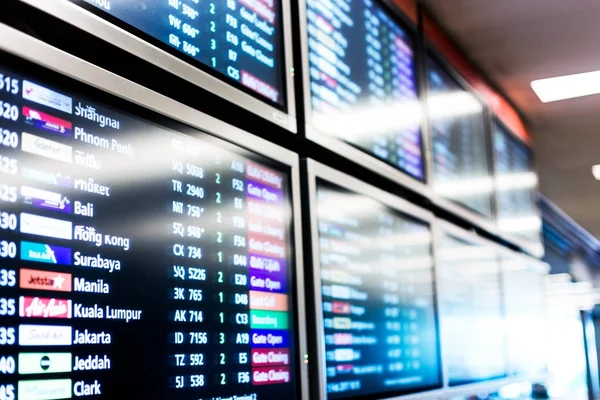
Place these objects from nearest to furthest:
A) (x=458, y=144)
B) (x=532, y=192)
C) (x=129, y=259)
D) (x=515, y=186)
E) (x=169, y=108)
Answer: (x=129, y=259)
(x=169, y=108)
(x=458, y=144)
(x=515, y=186)
(x=532, y=192)

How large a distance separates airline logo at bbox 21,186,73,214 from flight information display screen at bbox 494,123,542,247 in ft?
8.68

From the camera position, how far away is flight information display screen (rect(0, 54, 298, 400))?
3.21 feet

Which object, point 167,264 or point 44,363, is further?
point 167,264

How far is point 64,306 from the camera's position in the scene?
1017 millimetres

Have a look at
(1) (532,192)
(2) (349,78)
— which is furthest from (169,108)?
(1) (532,192)

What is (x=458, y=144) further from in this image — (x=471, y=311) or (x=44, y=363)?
(x=44, y=363)

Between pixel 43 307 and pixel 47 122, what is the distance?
9.7 inches

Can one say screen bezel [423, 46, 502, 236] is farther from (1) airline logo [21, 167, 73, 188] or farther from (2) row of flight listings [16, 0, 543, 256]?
(1) airline logo [21, 167, 73, 188]

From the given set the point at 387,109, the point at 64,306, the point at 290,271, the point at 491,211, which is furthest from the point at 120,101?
the point at 491,211

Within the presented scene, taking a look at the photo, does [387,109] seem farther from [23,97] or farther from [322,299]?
[23,97]

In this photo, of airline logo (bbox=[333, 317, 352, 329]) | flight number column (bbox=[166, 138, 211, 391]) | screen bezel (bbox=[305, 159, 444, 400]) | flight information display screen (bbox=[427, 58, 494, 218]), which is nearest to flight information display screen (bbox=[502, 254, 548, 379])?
flight information display screen (bbox=[427, 58, 494, 218])

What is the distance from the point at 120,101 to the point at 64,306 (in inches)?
13.0

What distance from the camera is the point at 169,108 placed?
1.27 m

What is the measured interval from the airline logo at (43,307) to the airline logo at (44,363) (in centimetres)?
5
